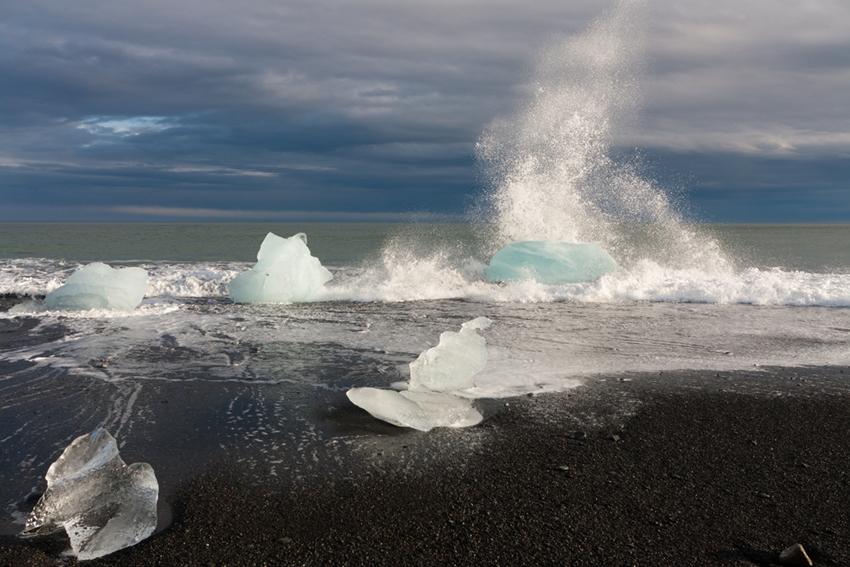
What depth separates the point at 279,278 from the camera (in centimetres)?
1012

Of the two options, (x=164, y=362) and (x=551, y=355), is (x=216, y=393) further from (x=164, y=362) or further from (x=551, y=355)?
(x=551, y=355)

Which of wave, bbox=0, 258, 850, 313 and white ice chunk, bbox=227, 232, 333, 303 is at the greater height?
white ice chunk, bbox=227, 232, 333, 303

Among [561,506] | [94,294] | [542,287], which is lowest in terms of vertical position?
[542,287]

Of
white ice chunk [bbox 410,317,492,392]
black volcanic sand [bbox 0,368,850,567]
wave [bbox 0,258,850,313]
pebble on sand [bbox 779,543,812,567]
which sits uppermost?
white ice chunk [bbox 410,317,492,392]

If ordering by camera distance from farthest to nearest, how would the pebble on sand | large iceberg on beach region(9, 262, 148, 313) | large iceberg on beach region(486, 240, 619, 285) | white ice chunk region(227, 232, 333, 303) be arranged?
large iceberg on beach region(486, 240, 619, 285)
white ice chunk region(227, 232, 333, 303)
large iceberg on beach region(9, 262, 148, 313)
the pebble on sand

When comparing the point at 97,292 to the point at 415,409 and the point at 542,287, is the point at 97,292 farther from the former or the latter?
the point at 542,287

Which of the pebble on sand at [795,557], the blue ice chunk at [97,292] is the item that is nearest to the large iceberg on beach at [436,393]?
the pebble on sand at [795,557]

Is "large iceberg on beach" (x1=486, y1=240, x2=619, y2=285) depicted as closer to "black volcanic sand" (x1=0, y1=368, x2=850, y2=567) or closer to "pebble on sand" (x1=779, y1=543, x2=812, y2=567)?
"black volcanic sand" (x1=0, y1=368, x2=850, y2=567)

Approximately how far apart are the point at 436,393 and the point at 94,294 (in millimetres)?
6797

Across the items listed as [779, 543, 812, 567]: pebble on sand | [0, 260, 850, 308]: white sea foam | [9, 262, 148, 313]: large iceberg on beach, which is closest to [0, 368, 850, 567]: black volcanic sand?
[779, 543, 812, 567]: pebble on sand

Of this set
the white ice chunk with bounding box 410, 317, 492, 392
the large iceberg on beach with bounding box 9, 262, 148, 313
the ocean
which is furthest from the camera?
the large iceberg on beach with bounding box 9, 262, 148, 313

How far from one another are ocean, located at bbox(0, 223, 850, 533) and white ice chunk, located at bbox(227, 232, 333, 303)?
33 centimetres

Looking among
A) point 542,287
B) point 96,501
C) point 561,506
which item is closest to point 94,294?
point 96,501

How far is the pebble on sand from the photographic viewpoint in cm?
230
